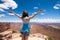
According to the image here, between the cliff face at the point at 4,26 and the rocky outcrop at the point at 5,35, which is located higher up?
the cliff face at the point at 4,26

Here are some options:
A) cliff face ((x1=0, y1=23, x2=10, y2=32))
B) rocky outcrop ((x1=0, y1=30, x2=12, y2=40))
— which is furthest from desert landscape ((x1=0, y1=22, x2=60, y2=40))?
rocky outcrop ((x1=0, y1=30, x2=12, y2=40))

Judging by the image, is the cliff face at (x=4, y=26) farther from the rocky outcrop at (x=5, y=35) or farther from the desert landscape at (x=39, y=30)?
the rocky outcrop at (x=5, y=35)

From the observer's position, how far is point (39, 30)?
13.4 ft

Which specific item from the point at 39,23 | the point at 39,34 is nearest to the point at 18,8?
the point at 39,23

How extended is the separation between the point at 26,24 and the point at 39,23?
88 cm

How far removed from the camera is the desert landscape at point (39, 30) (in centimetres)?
387

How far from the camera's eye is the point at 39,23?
155 inches

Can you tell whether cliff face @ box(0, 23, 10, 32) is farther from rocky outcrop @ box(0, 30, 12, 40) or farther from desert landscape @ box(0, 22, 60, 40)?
rocky outcrop @ box(0, 30, 12, 40)

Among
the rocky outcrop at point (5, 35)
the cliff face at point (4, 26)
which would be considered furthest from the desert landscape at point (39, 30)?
the rocky outcrop at point (5, 35)

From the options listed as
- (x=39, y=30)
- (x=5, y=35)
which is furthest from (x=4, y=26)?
(x=39, y=30)

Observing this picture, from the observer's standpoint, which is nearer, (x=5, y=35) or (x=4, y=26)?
(x=5, y=35)

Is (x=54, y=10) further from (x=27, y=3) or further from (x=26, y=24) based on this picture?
(x=26, y=24)

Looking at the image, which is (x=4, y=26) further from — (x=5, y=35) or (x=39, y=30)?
(x=39, y=30)

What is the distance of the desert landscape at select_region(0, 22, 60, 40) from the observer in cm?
387
